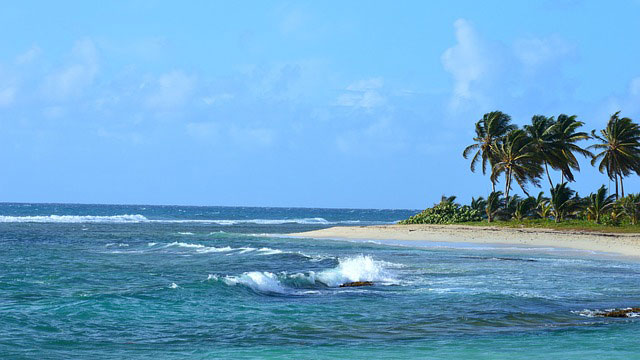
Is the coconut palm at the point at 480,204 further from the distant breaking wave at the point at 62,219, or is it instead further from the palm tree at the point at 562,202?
the distant breaking wave at the point at 62,219

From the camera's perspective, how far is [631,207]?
155ft

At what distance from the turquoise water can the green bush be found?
30.9 m

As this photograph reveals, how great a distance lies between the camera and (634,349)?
11312mm

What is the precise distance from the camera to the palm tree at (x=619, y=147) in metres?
52.8

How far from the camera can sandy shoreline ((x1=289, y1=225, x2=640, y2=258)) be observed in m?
37.6

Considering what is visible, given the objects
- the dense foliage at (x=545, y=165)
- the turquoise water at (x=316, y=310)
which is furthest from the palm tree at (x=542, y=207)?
the turquoise water at (x=316, y=310)

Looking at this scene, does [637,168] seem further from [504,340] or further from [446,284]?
[504,340]

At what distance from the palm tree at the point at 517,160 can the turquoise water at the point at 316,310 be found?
29160mm

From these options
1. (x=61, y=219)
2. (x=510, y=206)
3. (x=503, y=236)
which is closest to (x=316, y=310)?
(x=503, y=236)

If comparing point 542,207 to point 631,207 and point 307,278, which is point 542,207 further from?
point 307,278

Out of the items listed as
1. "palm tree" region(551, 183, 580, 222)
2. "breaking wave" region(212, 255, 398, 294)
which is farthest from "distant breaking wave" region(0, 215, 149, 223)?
"breaking wave" region(212, 255, 398, 294)

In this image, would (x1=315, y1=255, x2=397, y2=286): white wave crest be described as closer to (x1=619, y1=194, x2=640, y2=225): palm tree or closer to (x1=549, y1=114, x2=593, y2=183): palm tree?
(x1=619, y1=194, x2=640, y2=225): palm tree

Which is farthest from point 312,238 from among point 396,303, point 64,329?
point 64,329

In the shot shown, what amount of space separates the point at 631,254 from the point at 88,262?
24342mm
